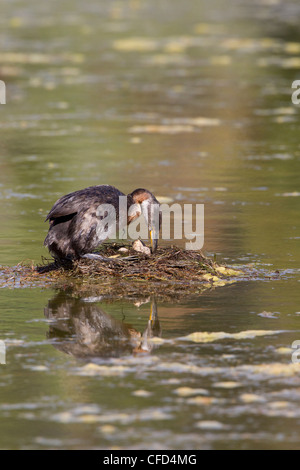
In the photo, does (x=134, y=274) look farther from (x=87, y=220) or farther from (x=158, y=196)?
(x=158, y=196)

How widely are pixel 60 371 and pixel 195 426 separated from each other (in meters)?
1.38

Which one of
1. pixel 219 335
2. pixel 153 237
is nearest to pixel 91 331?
pixel 219 335

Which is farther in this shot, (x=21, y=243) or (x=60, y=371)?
(x=21, y=243)

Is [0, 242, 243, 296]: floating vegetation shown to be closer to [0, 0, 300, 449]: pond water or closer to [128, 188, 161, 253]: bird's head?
[0, 0, 300, 449]: pond water

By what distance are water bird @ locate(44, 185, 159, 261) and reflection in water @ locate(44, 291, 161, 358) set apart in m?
0.90

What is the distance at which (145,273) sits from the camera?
10.1m

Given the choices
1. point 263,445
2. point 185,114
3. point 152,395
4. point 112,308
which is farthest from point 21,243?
point 185,114

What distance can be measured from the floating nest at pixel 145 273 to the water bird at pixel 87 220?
154 millimetres

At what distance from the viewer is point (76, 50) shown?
30672 millimetres

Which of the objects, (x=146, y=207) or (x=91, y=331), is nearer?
(x=91, y=331)

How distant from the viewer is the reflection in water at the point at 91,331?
8039mm

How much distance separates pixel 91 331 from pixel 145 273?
1679 mm

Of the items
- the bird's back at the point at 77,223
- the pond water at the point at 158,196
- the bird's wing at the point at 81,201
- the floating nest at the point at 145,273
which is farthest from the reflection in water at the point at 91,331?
the bird's wing at the point at 81,201

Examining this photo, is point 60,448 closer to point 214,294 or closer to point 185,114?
point 214,294
